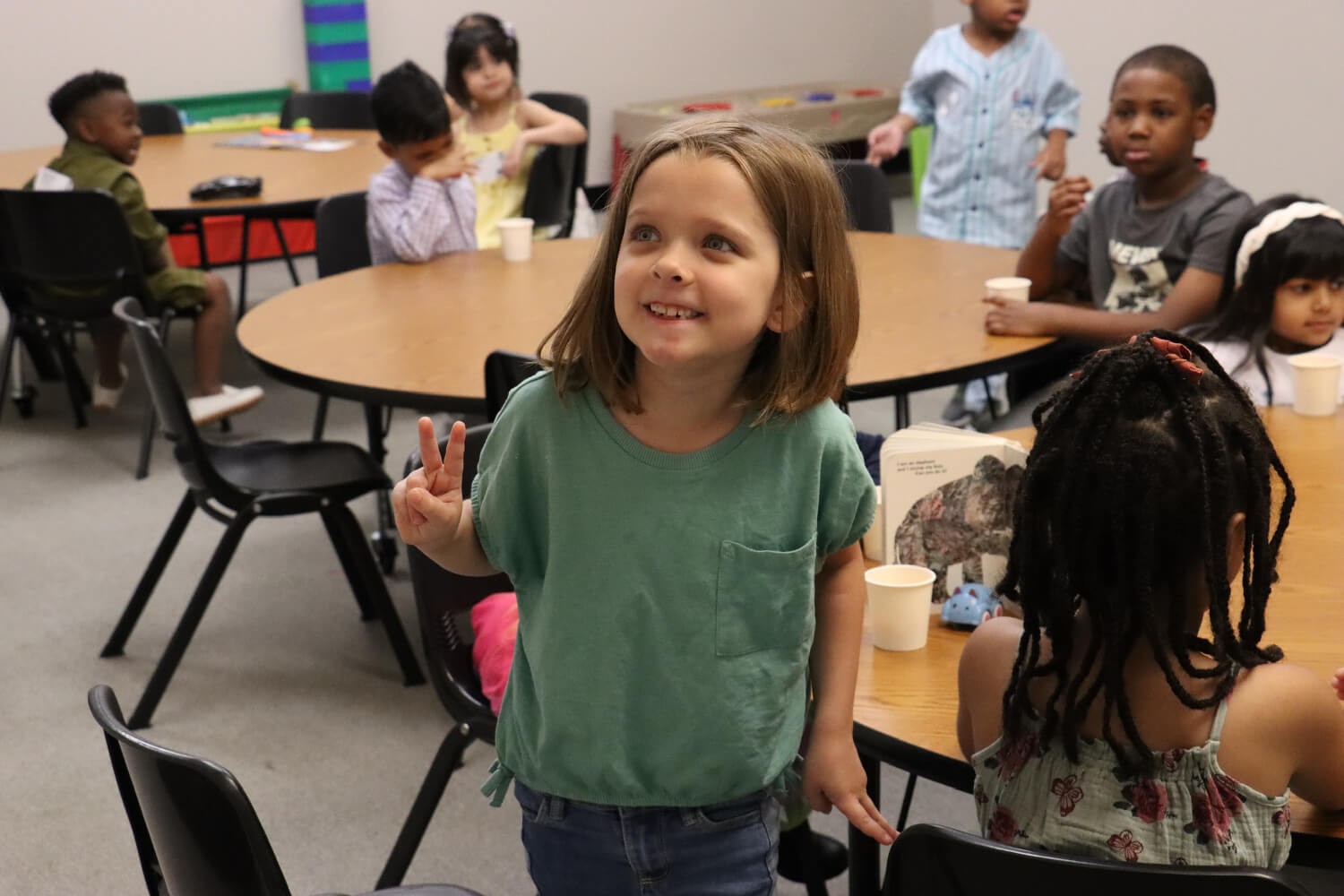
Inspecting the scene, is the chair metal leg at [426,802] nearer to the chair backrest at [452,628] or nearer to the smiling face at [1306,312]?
the chair backrest at [452,628]

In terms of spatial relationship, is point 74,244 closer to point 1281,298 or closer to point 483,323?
point 483,323

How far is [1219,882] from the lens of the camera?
0.98 meters

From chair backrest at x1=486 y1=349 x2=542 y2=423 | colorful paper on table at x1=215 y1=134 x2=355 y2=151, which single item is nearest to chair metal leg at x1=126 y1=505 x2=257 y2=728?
chair backrest at x1=486 y1=349 x2=542 y2=423

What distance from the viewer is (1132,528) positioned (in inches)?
45.7

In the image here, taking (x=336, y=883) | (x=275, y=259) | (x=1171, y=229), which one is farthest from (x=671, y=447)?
(x=275, y=259)

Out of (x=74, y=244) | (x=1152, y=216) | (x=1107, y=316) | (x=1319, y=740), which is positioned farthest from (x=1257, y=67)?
(x=1319, y=740)

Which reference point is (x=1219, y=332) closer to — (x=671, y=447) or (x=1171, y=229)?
(x=1171, y=229)

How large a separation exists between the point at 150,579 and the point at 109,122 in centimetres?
197

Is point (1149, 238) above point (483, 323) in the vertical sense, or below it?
above

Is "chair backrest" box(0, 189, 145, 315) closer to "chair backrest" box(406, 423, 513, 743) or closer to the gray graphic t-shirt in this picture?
"chair backrest" box(406, 423, 513, 743)

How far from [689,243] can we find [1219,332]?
1.53 metres

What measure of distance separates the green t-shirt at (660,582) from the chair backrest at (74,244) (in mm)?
3134

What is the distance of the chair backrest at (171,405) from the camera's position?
8.57 feet

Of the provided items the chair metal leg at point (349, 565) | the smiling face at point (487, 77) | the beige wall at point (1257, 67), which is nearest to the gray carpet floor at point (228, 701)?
the chair metal leg at point (349, 565)
